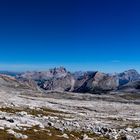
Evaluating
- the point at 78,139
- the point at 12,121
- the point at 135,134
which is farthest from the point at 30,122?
the point at 135,134

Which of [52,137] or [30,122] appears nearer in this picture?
[52,137]

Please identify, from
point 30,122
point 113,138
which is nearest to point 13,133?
point 30,122

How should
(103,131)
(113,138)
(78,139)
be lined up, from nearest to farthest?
(78,139), (113,138), (103,131)

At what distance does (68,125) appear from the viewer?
67.4 m

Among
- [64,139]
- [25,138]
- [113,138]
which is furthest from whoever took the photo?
[113,138]

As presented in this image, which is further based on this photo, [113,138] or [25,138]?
[113,138]

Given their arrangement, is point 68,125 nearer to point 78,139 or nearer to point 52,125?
point 52,125

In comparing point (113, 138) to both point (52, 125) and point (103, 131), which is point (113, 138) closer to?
point (103, 131)

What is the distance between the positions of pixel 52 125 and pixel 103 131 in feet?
37.0

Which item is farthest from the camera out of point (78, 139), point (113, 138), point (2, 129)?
point (113, 138)

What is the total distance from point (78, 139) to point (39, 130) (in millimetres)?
6048

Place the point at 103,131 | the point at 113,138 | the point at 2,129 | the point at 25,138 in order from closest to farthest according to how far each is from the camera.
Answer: the point at 25,138 < the point at 2,129 < the point at 113,138 < the point at 103,131

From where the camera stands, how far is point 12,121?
176 feet

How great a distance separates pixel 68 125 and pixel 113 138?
1011 cm
